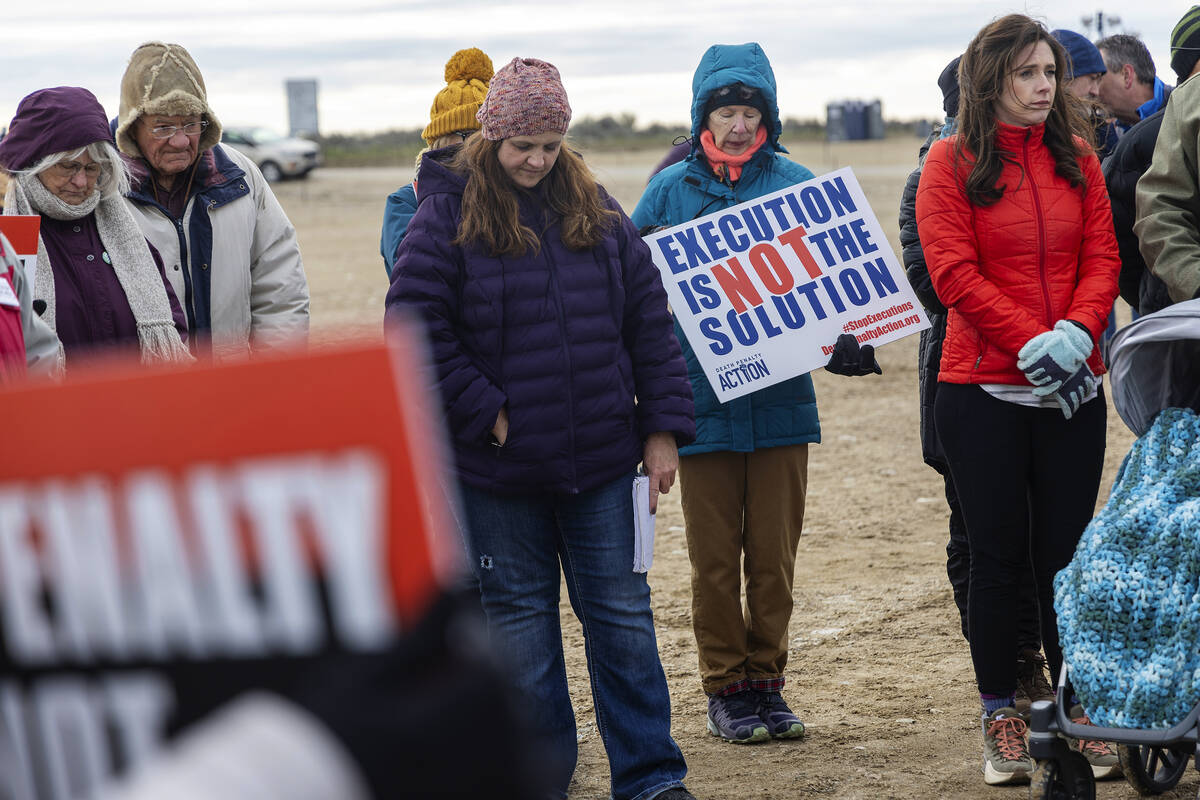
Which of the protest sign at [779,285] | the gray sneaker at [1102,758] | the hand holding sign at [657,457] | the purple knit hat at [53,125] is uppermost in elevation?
the purple knit hat at [53,125]

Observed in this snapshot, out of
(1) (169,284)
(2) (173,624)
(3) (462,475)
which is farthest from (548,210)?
(2) (173,624)

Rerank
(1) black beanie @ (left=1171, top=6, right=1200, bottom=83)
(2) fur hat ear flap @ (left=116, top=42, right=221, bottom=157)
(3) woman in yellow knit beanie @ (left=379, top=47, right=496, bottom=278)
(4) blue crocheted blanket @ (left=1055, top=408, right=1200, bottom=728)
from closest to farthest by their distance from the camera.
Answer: (4) blue crocheted blanket @ (left=1055, top=408, right=1200, bottom=728)
(2) fur hat ear flap @ (left=116, top=42, right=221, bottom=157)
(1) black beanie @ (left=1171, top=6, right=1200, bottom=83)
(3) woman in yellow knit beanie @ (left=379, top=47, right=496, bottom=278)

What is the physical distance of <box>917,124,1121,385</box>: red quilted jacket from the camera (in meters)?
3.49

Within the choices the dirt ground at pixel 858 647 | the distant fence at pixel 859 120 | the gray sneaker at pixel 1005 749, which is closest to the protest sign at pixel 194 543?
the dirt ground at pixel 858 647

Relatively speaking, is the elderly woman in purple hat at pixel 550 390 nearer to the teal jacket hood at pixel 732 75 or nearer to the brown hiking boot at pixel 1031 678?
the teal jacket hood at pixel 732 75

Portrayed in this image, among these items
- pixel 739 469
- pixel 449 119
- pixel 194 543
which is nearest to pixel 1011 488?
pixel 739 469

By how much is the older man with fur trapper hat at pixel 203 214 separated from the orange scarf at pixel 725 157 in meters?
1.36

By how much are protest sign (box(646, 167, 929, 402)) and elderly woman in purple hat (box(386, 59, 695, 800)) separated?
60 centimetres

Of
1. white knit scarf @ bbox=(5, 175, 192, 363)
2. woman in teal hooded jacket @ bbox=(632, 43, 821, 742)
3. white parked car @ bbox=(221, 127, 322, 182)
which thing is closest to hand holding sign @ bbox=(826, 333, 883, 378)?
woman in teal hooded jacket @ bbox=(632, 43, 821, 742)

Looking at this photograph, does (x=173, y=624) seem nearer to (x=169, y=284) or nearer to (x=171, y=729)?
(x=171, y=729)

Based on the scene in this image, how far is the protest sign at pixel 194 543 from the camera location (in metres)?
0.98

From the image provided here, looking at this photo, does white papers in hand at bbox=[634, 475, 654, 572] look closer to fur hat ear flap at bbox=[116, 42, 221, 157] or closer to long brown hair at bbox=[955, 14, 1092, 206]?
long brown hair at bbox=[955, 14, 1092, 206]

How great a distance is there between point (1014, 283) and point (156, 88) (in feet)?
8.18

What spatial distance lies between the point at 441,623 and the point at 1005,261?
2.90m
